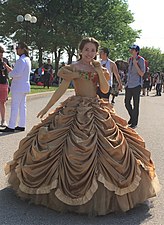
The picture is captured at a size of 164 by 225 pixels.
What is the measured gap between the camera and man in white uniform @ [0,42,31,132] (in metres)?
8.58

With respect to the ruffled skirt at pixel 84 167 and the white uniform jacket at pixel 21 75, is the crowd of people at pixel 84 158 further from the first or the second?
the white uniform jacket at pixel 21 75

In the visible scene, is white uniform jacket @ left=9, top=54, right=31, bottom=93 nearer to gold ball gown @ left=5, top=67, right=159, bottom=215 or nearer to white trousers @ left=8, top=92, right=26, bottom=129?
white trousers @ left=8, top=92, right=26, bottom=129

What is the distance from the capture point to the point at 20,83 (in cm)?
877

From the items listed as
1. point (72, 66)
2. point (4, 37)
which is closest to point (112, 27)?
point (4, 37)

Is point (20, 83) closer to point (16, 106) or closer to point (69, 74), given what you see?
point (16, 106)

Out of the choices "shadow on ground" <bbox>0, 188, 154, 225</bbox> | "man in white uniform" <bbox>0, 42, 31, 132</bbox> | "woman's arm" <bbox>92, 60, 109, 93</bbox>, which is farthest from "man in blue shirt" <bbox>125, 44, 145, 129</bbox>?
"shadow on ground" <bbox>0, 188, 154, 225</bbox>

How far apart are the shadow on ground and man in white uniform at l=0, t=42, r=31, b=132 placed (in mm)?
4581

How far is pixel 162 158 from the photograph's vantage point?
687 cm

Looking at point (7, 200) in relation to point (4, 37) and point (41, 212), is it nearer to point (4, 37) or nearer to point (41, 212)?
point (41, 212)

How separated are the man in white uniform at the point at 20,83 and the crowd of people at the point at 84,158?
403 cm

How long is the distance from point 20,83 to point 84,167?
5148 millimetres

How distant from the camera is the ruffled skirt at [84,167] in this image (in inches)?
156

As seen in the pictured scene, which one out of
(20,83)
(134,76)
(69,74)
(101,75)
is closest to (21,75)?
(20,83)

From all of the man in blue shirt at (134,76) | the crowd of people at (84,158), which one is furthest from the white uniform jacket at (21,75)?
the crowd of people at (84,158)
